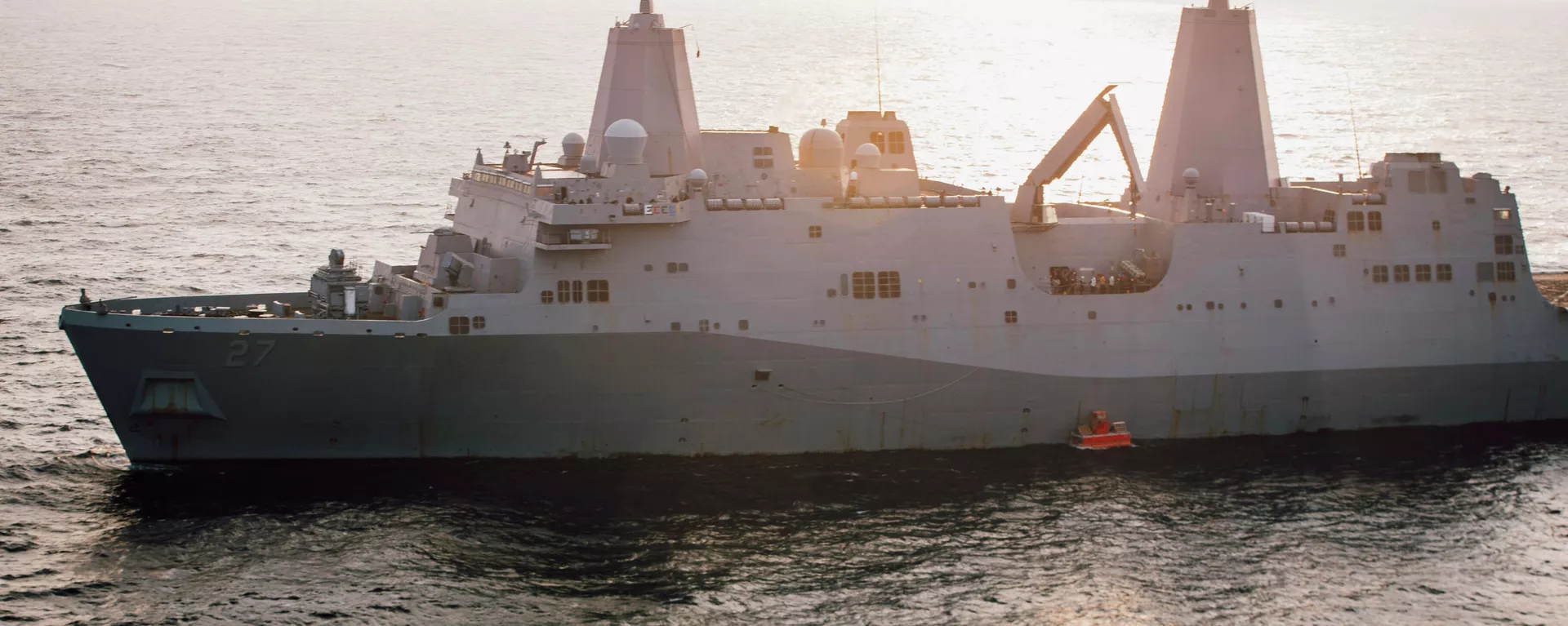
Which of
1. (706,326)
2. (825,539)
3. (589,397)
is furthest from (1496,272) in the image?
(589,397)

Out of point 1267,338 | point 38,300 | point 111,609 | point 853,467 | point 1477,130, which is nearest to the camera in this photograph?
point 111,609

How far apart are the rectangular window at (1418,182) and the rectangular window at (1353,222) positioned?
129 cm

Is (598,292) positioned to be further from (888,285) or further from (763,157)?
(888,285)

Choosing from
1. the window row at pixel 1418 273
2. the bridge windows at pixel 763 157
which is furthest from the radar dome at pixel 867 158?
the window row at pixel 1418 273

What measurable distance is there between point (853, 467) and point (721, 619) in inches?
264

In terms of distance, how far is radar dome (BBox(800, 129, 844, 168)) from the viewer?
30203 mm

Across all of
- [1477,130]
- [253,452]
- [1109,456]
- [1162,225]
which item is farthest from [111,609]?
[1477,130]

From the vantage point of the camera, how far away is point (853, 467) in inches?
1126

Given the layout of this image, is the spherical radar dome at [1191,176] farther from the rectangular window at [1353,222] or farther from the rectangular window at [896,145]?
the rectangular window at [896,145]

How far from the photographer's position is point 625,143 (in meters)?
28.3

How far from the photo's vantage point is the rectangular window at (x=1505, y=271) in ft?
104

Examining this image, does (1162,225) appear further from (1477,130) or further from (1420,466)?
(1477,130)

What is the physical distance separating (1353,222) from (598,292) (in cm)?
1477

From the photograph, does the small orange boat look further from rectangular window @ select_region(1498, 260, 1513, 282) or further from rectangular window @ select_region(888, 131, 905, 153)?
rectangular window @ select_region(1498, 260, 1513, 282)
